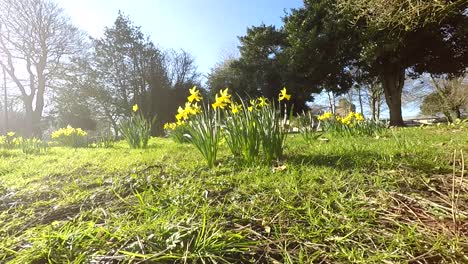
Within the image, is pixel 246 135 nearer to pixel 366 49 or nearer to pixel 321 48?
pixel 366 49

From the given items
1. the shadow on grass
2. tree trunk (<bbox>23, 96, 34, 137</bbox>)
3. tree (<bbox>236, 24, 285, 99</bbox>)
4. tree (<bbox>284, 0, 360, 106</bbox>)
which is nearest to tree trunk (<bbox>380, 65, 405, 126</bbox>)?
tree (<bbox>284, 0, 360, 106</bbox>)

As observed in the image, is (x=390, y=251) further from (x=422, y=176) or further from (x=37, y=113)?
(x=37, y=113)

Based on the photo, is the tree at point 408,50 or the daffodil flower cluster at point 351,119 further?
the tree at point 408,50

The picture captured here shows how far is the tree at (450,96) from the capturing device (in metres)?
19.3

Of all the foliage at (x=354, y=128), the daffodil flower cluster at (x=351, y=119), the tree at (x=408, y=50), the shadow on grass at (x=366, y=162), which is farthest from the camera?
the tree at (x=408, y=50)

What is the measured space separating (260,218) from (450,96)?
24.9 m

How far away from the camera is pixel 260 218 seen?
1.24m

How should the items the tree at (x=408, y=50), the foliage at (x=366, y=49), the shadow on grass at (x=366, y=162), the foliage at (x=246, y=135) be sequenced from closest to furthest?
the shadow on grass at (x=366, y=162) < the foliage at (x=246, y=135) < the tree at (x=408, y=50) < the foliage at (x=366, y=49)

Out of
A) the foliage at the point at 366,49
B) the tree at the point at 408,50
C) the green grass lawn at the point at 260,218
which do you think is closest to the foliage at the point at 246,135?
the green grass lawn at the point at 260,218

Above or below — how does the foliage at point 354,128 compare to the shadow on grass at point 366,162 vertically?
above

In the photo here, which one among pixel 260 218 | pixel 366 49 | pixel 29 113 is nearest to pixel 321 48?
pixel 366 49

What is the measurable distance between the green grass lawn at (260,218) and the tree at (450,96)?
20984 mm

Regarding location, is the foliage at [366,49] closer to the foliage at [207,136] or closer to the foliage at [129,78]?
the foliage at [207,136]

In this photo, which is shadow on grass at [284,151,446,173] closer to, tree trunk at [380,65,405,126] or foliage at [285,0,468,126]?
foliage at [285,0,468,126]
